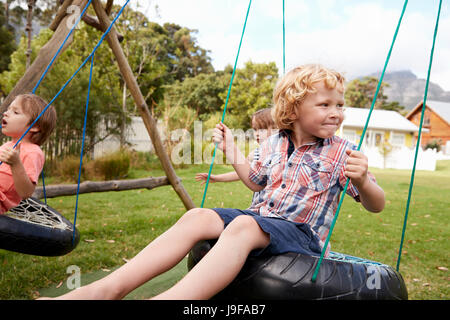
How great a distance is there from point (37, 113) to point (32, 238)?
2.63 feet

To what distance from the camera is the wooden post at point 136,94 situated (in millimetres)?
3273

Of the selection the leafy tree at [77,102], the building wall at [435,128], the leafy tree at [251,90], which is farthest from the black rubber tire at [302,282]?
the building wall at [435,128]

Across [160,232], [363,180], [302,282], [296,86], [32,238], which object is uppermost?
[296,86]

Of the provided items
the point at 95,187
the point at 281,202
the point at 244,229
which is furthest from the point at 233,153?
the point at 95,187

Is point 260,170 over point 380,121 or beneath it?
beneath

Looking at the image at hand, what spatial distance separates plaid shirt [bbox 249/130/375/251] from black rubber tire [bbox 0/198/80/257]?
4.13 ft

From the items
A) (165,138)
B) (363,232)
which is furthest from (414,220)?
(165,138)

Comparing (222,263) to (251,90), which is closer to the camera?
(222,263)

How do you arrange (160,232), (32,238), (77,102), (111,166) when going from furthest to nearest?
(77,102) < (111,166) < (160,232) < (32,238)

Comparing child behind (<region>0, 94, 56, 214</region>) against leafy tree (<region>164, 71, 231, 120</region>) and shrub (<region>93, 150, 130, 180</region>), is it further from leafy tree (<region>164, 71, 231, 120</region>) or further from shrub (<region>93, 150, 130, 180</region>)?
leafy tree (<region>164, 71, 231, 120</region>)

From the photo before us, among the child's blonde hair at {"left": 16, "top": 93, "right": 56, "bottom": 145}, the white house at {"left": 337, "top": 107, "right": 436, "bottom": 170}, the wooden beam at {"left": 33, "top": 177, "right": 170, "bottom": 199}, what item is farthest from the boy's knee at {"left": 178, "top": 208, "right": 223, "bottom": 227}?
the white house at {"left": 337, "top": 107, "right": 436, "bottom": 170}

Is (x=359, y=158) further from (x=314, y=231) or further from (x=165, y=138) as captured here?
(x=165, y=138)

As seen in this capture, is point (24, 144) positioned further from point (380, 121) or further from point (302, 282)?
point (380, 121)

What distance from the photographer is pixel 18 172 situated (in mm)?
1957
